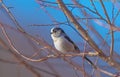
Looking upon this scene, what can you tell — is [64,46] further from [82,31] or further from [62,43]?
[82,31]

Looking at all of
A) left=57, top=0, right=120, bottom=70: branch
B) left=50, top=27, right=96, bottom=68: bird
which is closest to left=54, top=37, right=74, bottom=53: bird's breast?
left=50, top=27, right=96, bottom=68: bird

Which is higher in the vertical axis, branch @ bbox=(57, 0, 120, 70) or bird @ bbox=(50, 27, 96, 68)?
branch @ bbox=(57, 0, 120, 70)

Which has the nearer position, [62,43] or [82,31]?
[82,31]

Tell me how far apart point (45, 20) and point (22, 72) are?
1.07 m

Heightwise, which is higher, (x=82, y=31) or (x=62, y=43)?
(x=82, y=31)

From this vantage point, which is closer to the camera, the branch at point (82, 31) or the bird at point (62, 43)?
the branch at point (82, 31)

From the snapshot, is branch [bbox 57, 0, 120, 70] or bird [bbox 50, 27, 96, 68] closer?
branch [bbox 57, 0, 120, 70]

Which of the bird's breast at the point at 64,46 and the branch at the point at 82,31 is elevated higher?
the branch at the point at 82,31

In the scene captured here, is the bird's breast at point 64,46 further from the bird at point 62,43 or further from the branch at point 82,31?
the branch at point 82,31

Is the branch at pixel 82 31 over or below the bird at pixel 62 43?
over

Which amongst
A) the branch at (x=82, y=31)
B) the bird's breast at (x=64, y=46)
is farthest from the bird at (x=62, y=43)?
the branch at (x=82, y=31)

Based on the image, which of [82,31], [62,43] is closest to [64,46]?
[62,43]

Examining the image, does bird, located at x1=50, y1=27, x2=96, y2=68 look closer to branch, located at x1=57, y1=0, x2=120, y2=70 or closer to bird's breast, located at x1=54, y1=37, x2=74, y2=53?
bird's breast, located at x1=54, y1=37, x2=74, y2=53

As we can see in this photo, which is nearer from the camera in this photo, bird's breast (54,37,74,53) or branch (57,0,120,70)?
branch (57,0,120,70)
